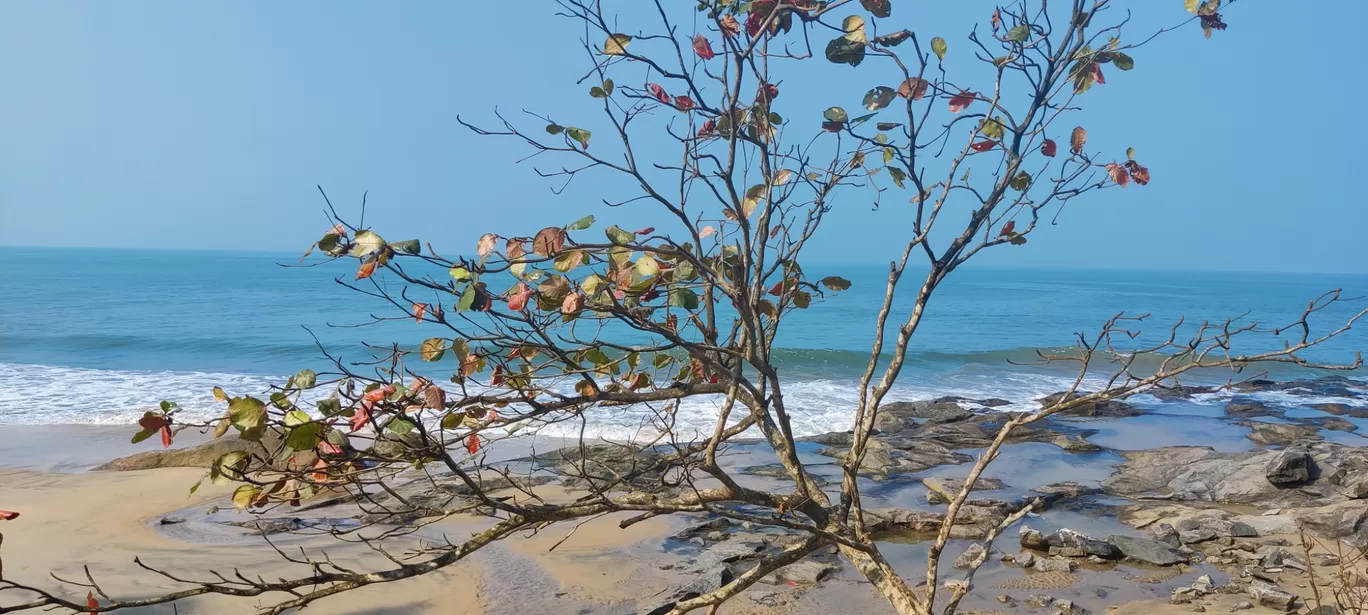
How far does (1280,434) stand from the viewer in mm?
12461

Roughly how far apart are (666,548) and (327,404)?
16.6 feet

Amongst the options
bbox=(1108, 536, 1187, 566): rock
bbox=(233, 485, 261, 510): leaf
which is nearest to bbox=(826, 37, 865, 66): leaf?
bbox=(233, 485, 261, 510): leaf

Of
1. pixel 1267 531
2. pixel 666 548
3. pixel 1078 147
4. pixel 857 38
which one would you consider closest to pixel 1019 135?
pixel 1078 147

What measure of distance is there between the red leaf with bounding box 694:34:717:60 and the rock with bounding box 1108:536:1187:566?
5506 millimetres

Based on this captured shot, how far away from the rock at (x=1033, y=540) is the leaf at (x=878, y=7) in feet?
17.2

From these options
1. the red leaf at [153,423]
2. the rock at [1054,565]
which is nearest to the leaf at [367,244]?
the red leaf at [153,423]

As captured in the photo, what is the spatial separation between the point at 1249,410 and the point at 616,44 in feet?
54.3

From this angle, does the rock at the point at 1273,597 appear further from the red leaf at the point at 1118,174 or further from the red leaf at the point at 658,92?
the red leaf at the point at 658,92

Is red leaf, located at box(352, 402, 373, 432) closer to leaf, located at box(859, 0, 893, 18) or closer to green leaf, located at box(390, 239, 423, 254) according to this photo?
green leaf, located at box(390, 239, 423, 254)

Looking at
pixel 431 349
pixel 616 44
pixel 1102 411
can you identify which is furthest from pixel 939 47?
pixel 1102 411

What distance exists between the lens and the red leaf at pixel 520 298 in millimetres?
2076

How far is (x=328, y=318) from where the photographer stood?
35219mm

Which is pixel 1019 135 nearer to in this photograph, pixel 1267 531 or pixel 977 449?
pixel 1267 531

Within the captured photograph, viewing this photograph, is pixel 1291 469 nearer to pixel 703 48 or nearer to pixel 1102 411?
pixel 1102 411
